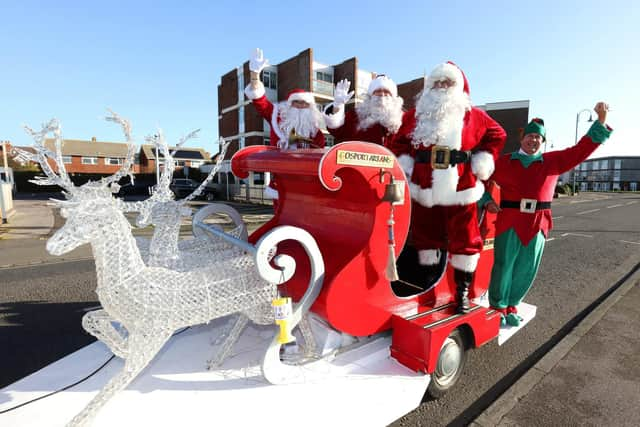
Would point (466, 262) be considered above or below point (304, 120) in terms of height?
below

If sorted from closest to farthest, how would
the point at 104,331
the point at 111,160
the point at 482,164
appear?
the point at 104,331 < the point at 482,164 < the point at 111,160

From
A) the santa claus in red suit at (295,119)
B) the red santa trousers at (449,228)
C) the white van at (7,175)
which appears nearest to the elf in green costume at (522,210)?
the red santa trousers at (449,228)

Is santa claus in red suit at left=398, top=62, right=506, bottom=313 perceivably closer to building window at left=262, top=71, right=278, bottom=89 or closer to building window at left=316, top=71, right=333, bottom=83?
building window at left=316, top=71, right=333, bottom=83

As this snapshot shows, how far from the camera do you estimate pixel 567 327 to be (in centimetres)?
355

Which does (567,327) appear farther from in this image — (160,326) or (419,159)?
(160,326)

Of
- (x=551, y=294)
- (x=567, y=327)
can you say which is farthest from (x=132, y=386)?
(x=551, y=294)

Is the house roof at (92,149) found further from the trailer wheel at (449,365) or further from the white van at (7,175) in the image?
the trailer wheel at (449,365)

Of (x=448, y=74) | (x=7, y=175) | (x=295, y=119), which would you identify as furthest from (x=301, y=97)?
(x=7, y=175)

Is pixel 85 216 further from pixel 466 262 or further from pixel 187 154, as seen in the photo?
pixel 187 154

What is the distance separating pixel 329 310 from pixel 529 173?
2.25 meters

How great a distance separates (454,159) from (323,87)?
2332cm

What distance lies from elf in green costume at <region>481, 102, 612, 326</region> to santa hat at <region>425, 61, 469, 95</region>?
978 mm

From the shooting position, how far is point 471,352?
9.64ft

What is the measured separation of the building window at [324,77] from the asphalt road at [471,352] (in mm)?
20765
